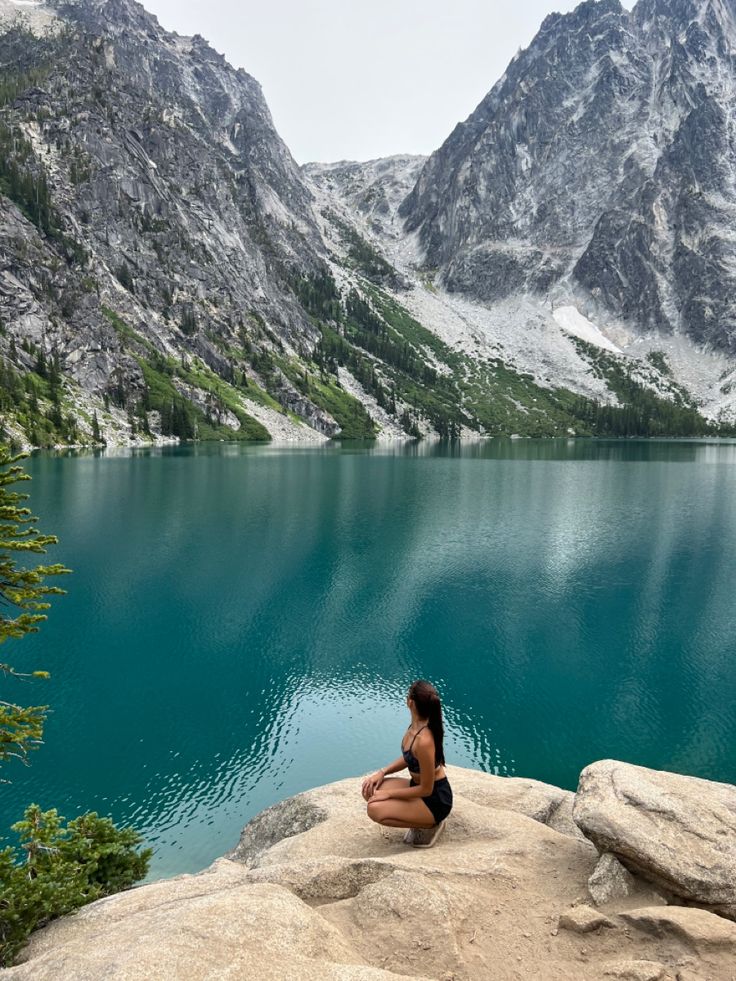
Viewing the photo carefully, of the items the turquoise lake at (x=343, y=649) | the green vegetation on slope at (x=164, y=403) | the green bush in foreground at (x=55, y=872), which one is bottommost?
the turquoise lake at (x=343, y=649)

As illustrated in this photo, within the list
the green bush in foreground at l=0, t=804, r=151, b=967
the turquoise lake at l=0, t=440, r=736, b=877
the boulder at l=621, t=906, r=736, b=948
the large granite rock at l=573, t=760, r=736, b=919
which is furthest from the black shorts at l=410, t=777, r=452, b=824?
the turquoise lake at l=0, t=440, r=736, b=877

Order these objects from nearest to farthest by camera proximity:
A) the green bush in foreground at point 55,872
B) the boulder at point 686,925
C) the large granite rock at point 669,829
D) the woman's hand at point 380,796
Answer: the boulder at point 686,925 < the large granite rock at point 669,829 < the green bush in foreground at point 55,872 < the woman's hand at point 380,796

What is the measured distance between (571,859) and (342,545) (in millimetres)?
47917

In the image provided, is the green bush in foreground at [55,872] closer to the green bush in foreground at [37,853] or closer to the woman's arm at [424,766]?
the green bush in foreground at [37,853]

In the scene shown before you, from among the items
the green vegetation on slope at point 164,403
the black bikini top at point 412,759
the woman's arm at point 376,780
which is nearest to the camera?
the black bikini top at point 412,759

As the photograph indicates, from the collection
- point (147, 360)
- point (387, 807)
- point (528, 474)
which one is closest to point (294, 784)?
point (387, 807)

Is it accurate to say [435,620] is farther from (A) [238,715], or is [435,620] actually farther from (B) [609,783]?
(B) [609,783]

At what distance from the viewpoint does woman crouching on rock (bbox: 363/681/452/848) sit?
10438mm

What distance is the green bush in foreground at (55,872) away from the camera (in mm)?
8836

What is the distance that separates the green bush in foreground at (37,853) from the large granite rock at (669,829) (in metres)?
8.65

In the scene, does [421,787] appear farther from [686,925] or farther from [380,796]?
[686,925]

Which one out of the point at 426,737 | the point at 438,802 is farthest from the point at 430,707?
the point at 438,802

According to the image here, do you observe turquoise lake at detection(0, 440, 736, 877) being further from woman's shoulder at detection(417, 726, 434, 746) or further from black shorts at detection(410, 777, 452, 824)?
woman's shoulder at detection(417, 726, 434, 746)

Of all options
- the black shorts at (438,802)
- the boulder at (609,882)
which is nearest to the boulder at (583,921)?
the boulder at (609,882)
